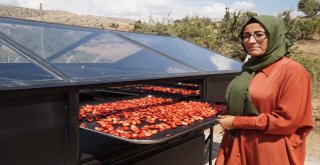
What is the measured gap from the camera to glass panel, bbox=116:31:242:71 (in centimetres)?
434

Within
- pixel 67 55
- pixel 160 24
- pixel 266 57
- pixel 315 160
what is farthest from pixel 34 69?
pixel 160 24

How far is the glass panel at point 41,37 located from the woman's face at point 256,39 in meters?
1.46

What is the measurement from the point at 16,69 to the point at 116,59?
50.2 inches

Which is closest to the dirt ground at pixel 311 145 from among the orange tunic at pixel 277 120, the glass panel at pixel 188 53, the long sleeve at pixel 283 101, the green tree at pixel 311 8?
the glass panel at pixel 188 53

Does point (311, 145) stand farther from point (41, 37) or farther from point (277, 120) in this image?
point (41, 37)

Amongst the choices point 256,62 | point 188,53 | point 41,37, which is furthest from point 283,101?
point 188,53

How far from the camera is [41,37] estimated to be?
10.2ft

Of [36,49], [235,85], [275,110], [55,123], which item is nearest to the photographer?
[55,123]

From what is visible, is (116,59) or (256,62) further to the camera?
(116,59)

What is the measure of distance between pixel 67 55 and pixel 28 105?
1.25 meters

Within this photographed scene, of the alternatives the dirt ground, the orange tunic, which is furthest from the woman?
the dirt ground

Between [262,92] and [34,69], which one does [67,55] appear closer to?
[34,69]

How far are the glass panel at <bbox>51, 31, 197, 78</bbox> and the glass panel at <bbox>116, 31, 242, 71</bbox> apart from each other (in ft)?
1.26

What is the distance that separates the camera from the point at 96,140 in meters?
2.90
